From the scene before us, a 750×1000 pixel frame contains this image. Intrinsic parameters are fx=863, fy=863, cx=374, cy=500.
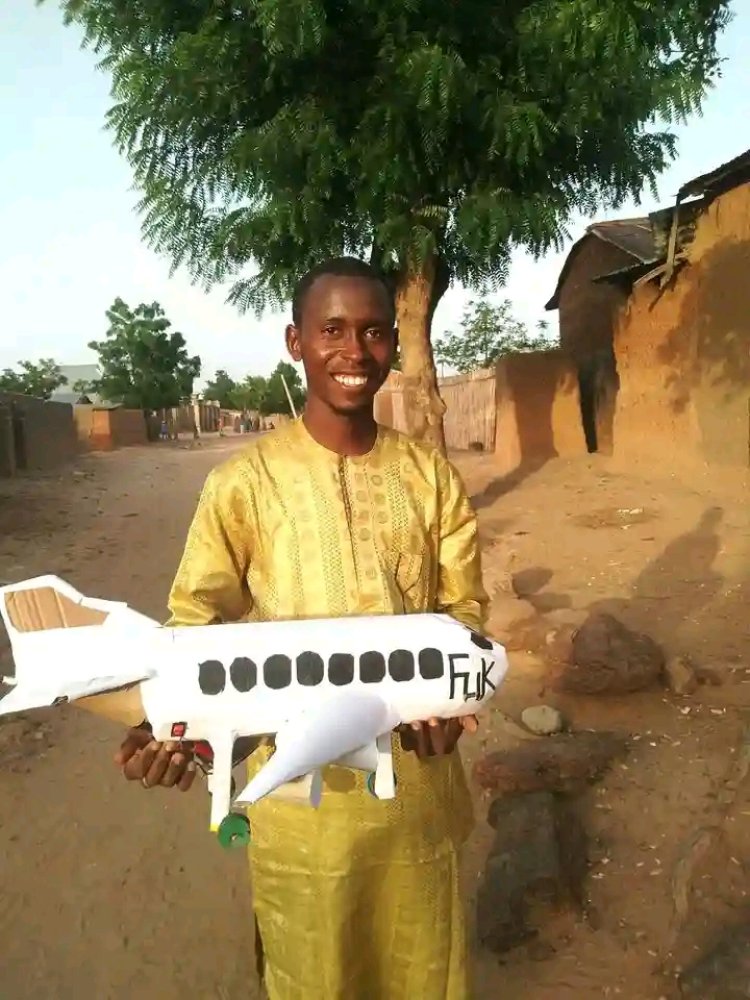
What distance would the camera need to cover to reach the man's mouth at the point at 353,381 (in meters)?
1.75

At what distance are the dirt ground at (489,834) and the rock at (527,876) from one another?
7 cm

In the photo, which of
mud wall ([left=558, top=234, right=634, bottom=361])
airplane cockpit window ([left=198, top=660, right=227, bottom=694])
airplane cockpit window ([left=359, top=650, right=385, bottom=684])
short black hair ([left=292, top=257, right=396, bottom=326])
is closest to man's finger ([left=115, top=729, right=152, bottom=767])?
airplane cockpit window ([left=198, top=660, right=227, bottom=694])

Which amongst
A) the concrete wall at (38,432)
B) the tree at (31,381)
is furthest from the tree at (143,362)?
the concrete wall at (38,432)

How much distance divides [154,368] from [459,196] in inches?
1163

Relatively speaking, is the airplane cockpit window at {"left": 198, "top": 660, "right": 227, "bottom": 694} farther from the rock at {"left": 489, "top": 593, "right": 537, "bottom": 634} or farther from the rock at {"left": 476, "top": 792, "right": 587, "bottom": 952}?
the rock at {"left": 489, "top": 593, "right": 537, "bottom": 634}

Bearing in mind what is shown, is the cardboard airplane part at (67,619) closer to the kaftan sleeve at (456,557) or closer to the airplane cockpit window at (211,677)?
the airplane cockpit window at (211,677)

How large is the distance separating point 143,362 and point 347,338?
35.7m

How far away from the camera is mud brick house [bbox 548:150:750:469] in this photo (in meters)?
8.46

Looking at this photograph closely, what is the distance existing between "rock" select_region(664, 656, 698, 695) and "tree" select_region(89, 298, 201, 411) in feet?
100

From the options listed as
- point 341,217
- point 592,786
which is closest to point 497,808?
point 592,786

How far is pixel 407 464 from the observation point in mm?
1904

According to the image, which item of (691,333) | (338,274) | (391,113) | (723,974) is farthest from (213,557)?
(691,333)

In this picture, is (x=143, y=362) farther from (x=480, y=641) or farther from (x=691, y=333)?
(x=480, y=641)

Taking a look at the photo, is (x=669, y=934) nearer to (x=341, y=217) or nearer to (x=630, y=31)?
(x=630, y=31)
